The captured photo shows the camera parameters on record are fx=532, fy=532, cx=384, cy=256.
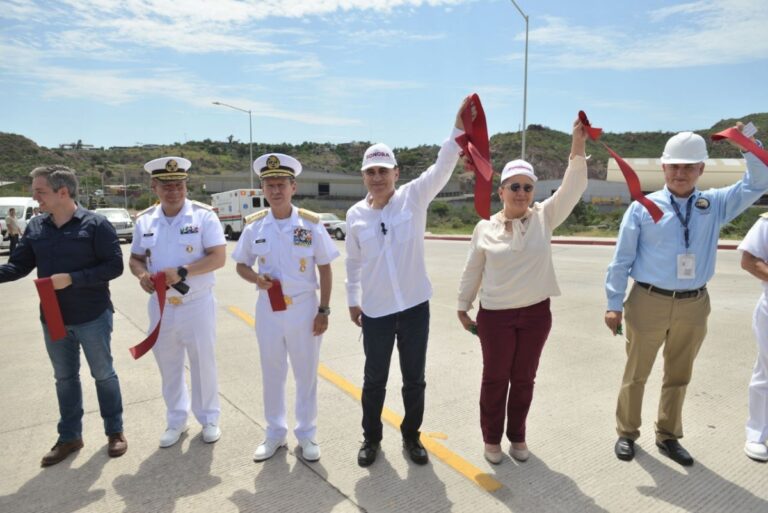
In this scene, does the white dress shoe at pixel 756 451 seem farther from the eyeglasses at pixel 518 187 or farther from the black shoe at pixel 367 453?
the black shoe at pixel 367 453

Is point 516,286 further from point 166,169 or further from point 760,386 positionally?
point 166,169

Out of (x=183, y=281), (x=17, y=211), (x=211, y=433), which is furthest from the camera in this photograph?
(x=17, y=211)

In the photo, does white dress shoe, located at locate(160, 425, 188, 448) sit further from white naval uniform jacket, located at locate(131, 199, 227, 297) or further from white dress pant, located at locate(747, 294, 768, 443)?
white dress pant, located at locate(747, 294, 768, 443)

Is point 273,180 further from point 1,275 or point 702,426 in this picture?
point 702,426

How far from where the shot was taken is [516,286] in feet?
10.6

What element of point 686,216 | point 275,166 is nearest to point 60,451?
point 275,166

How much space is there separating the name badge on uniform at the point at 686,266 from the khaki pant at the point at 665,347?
0.16m

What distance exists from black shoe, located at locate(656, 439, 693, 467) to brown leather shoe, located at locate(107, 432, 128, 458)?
356 cm

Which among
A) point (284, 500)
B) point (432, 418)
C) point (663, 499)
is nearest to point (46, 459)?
point (284, 500)

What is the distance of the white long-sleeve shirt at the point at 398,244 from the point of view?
3271mm

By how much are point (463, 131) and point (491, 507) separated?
212 centimetres

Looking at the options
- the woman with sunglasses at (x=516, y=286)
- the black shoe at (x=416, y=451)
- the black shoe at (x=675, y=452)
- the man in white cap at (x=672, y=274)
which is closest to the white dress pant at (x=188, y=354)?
the black shoe at (x=416, y=451)

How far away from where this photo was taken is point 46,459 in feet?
11.2

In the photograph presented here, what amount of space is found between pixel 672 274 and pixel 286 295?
2408 millimetres
